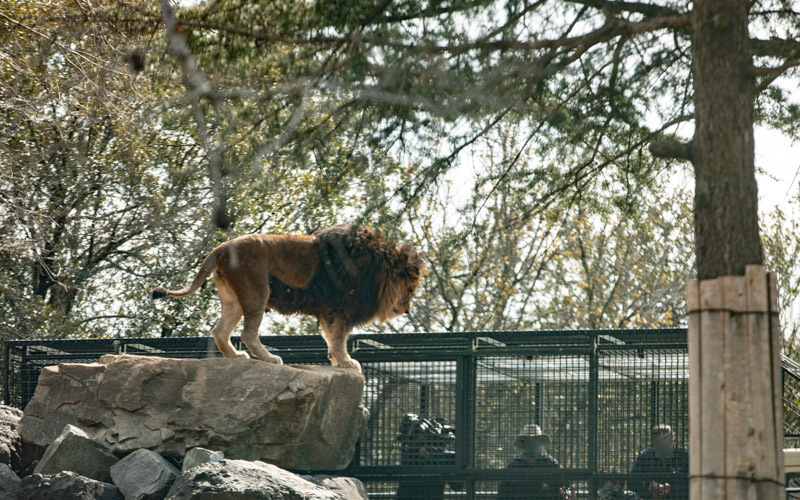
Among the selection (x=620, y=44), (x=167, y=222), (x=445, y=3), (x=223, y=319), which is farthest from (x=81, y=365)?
(x=167, y=222)

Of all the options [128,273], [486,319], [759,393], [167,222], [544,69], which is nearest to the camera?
[759,393]

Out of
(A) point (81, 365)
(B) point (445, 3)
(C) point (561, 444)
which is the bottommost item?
(C) point (561, 444)

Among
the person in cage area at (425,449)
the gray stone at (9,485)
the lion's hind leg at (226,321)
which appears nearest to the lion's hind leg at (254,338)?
the lion's hind leg at (226,321)

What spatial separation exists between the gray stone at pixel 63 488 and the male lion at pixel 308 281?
5.79ft

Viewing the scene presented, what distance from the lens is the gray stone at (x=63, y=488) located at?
6.98 meters

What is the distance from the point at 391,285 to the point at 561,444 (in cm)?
217

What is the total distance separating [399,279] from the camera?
8789mm

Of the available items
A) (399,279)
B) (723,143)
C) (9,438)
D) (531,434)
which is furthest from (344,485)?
(723,143)

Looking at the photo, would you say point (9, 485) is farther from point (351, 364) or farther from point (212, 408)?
point (351, 364)

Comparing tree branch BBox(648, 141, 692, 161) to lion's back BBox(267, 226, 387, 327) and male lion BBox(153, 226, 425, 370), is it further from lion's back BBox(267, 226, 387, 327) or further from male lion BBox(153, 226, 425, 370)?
lion's back BBox(267, 226, 387, 327)

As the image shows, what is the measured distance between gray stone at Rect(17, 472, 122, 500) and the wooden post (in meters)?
4.36

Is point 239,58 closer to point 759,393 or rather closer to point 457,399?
point 457,399

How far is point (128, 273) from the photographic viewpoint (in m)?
17.1

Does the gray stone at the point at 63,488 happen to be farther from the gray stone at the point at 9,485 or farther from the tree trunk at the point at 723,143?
the tree trunk at the point at 723,143
